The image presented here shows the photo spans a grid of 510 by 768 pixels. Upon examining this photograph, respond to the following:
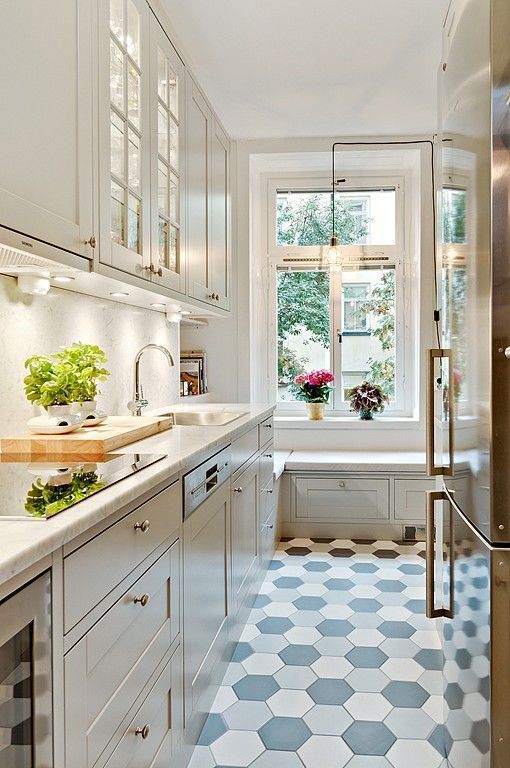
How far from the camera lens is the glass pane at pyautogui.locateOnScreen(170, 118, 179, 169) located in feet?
8.42

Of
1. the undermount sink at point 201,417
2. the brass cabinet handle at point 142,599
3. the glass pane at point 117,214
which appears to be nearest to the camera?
the brass cabinet handle at point 142,599

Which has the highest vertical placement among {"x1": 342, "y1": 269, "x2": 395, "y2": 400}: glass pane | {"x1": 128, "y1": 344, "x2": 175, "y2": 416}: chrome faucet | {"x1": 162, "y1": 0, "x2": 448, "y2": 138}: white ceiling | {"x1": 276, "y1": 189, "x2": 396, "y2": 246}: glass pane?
{"x1": 162, "y1": 0, "x2": 448, "y2": 138}: white ceiling

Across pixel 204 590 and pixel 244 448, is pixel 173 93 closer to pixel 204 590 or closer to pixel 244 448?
pixel 244 448

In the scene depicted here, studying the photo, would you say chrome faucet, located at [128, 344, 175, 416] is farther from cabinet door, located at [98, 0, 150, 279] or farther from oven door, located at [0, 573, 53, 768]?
oven door, located at [0, 573, 53, 768]

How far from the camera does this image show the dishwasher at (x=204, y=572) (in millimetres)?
1812

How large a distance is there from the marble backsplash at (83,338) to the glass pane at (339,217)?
1.68 metres

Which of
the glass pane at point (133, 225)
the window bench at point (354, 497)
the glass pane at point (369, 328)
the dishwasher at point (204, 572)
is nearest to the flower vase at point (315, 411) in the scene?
the glass pane at point (369, 328)

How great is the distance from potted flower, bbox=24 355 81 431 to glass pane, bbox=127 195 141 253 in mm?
482

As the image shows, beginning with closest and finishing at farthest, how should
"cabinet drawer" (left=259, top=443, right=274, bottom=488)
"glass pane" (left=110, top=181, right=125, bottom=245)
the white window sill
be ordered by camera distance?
"glass pane" (left=110, top=181, right=125, bottom=245) < "cabinet drawer" (left=259, top=443, right=274, bottom=488) < the white window sill

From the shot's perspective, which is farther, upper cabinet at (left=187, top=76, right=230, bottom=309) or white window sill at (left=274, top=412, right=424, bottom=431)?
white window sill at (left=274, top=412, right=424, bottom=431)

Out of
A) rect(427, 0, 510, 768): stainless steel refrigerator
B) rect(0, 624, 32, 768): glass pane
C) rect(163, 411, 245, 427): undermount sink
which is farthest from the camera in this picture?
rect(163, 411, 245, 427): undermount sink

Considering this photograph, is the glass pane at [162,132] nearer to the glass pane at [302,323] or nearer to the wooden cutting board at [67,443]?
the wooden cutting board at [67,443]

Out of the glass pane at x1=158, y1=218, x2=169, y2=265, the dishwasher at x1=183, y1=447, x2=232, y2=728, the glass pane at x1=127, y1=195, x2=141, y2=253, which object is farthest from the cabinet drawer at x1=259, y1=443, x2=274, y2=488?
the glass pane at x1=127, y1=195, x2=141, y2=253


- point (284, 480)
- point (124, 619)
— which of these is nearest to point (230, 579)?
point (124, 619)
